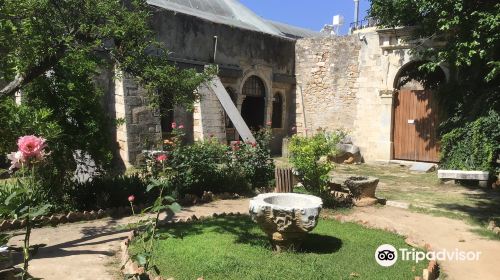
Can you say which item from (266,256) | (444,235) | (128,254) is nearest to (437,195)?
(444,235)

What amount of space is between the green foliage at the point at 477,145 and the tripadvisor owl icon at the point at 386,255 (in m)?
5.71

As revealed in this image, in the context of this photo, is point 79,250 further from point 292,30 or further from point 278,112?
point 292,30

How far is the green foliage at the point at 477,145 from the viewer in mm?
9453

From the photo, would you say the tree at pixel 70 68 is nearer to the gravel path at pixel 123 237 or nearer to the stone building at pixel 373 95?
the gravel path at pixel 123 237

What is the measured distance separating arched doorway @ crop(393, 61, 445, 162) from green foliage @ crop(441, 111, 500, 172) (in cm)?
237

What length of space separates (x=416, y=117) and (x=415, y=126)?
27cm

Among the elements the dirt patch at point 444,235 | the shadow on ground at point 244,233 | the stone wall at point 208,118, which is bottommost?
the dirt patch at point 444,235

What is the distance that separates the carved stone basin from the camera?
4539 millimetres

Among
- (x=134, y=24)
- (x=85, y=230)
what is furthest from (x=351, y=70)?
(x=85, y=230)

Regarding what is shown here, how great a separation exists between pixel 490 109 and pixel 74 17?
856cm

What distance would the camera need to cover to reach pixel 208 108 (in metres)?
12.3

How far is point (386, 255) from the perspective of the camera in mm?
4723

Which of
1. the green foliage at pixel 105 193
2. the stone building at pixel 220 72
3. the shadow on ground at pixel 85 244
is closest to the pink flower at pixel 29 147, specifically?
the shadow on ground at pixel 85 244

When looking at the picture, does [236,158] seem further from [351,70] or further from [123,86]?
[351,70]
